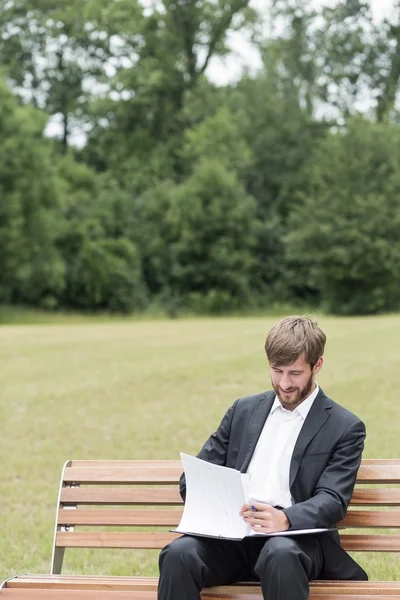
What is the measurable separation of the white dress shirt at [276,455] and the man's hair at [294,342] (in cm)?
27

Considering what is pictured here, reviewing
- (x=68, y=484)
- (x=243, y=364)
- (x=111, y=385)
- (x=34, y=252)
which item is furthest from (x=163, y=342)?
(x=34, y=252)

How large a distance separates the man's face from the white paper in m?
0.35

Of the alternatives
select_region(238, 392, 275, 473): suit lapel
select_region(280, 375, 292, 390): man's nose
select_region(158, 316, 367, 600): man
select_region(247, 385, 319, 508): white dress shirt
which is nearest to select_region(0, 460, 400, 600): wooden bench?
select_region(158, 316, 367, 600): man

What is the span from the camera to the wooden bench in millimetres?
3811

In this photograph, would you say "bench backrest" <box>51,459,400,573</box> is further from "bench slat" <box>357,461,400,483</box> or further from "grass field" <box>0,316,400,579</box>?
"grass field" <box>0,316,400,579</box>

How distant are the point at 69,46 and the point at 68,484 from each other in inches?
1955

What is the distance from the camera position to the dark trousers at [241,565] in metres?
3.54

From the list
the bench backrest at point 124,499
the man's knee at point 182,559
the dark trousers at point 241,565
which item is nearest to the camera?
the dark trousers at point 241,565

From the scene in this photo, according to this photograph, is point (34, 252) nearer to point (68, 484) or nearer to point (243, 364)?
point (243, 364)

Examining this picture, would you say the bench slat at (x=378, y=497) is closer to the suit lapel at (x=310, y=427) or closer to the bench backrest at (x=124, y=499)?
the bench backrest at (x=124, y=499)

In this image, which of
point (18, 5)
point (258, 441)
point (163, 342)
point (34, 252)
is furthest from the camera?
point (18, 5)

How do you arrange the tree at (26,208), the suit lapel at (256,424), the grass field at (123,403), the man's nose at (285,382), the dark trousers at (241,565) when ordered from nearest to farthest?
the dark trousers at (241,565), the man's nose at (285,382), the suit lapel at (256,424), the grass field at (123,403), the tree at (26,208)

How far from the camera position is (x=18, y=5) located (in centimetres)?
5078

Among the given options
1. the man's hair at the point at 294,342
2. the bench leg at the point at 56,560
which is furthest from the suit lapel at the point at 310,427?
the bench leg at the point at 56,560
